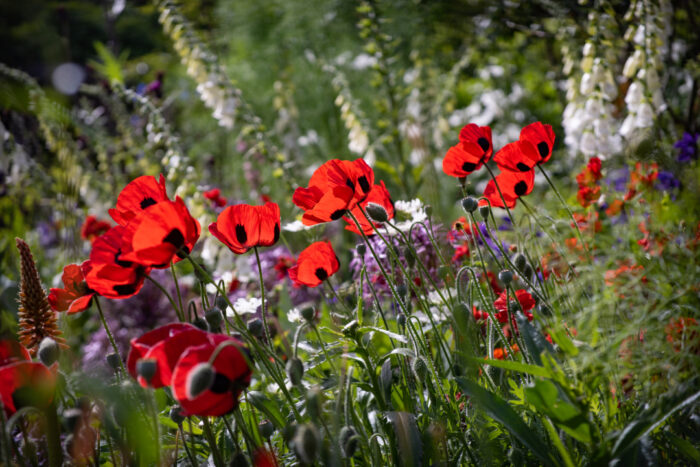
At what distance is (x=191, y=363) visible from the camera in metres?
0.64

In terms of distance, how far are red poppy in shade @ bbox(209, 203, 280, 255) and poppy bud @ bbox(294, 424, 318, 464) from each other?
0.39 metres

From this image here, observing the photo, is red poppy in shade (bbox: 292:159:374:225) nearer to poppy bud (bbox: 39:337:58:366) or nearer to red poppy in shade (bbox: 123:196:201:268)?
red poppy in shade (bbox: 123:196:201:268)

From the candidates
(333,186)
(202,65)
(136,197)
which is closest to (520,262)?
(333,186)

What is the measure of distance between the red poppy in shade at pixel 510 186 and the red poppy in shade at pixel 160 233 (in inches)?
23.2

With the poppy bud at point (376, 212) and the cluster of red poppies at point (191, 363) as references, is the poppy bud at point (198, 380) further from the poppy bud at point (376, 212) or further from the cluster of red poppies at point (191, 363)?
the poppy bud at point (376, 212)

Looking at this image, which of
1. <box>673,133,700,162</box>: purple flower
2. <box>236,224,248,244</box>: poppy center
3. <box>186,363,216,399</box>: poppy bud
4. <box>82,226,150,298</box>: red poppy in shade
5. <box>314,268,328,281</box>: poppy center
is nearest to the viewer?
<box>186,363,216,399</box>: poppy bud

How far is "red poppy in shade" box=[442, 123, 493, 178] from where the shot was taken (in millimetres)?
1021

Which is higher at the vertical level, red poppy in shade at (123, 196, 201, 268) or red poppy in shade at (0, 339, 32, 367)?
red poppy in shade at (123, 196, 201, 268)

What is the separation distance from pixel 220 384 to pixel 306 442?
143mm

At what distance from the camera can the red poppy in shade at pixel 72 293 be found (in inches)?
37.3

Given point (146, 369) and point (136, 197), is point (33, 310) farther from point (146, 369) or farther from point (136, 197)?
point (146, 369)

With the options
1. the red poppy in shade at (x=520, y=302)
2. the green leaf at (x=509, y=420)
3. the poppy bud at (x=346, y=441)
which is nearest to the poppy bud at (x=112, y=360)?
the poppy bud at (x=346, y=441)

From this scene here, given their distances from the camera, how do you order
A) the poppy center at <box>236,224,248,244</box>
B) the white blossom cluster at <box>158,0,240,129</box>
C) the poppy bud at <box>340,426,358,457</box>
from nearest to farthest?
the poppy bud at <box>340,426,358,457</box> → the poppy center at <box>236,224,248,244</box> → the white blossom cluster at <box>158,0,240,129</box>

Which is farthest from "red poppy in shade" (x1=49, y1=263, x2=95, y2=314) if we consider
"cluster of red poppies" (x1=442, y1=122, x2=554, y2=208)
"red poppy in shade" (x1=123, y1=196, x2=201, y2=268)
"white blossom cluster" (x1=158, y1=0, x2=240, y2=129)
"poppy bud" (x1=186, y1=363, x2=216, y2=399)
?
"white blossom cluster" (x1=158, y1=0, x2=240, y2=129)
